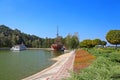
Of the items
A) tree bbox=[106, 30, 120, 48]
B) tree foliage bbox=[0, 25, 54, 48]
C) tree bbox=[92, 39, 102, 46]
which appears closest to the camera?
tree bbox=[106, 30, 120, 48]

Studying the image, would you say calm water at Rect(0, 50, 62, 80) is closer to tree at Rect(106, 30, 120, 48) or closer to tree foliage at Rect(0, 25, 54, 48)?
tree at Rect(106, 30, 120, 48)

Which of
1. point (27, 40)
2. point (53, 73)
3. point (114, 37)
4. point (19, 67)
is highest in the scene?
point (27, 40)

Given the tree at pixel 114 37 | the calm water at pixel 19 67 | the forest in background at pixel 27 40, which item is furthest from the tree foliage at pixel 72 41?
the calm water at pixel 19 67

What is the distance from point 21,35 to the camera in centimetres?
17125

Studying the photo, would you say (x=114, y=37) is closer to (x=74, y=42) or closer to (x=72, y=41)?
(x=72, y=41)

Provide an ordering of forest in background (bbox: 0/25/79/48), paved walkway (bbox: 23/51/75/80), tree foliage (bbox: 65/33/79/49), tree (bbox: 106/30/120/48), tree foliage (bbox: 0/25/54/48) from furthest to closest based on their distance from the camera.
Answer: tree foliage (bbox: 0/25/54/48) < forest in background (bbox: 0/25/79/48) < tree foliage (bbox: 65/33/79/49) < tree (bbox: 106/30/120/48) < paved walkway (bbox: 23/51/75/80)

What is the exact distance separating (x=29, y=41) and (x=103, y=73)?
6337 inches

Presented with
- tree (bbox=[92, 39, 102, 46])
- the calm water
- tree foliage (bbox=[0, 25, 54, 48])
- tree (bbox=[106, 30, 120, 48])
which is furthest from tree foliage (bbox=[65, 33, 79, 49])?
the calm water

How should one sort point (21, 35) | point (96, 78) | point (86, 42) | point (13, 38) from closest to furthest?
point (96, 78)
point (86, 42)
point (13, 38)
point (21, 35)

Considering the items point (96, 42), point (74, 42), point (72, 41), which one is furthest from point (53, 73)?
point (74, 42)

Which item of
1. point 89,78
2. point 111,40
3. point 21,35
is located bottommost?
point 89,78

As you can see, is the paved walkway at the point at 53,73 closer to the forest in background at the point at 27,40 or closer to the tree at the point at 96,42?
the tree at the point at 96,42

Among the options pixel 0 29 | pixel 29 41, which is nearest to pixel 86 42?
pixel 29 41

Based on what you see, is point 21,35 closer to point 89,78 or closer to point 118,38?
point 118,38
